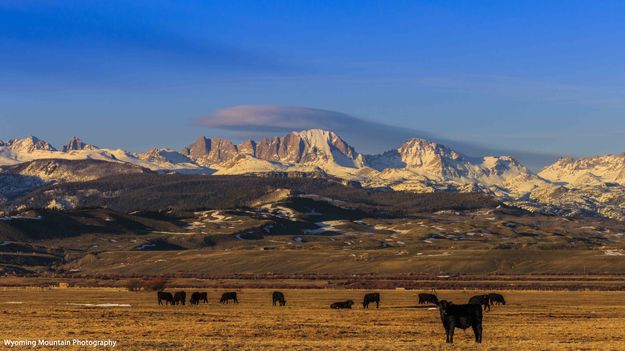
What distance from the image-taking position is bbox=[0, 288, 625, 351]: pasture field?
4825 cm

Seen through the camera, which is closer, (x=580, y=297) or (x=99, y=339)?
(x=99, y=339)

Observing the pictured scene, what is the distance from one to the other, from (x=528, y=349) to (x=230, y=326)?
21.7m

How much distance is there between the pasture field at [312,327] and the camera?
4825 cm

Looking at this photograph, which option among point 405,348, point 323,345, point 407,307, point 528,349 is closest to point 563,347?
point 528,349

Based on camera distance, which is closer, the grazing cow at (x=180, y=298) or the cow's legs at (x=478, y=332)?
the cow's legs at (x=478, y=332)

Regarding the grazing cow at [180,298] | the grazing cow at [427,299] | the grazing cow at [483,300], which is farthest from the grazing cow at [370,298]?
the grazing cow at [180,298]

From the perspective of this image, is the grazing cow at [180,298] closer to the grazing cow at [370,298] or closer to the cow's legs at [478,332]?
the grazing cow at [370,298]

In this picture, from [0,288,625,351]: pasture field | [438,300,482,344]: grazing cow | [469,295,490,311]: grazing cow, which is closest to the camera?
[0,288,625,351]: pasture field

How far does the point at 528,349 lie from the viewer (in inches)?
1810

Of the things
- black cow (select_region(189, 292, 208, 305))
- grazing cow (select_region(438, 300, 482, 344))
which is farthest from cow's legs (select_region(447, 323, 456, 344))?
black cow (select_region(189, 292, 208, 305))

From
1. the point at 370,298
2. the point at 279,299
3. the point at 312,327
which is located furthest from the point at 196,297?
the point at 312,327

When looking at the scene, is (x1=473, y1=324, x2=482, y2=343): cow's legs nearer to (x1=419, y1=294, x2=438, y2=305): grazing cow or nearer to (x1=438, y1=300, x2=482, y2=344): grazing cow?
(x1=438, y1=300, x2=482, y2=344): grazing cow

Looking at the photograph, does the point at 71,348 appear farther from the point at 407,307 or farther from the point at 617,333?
the point at 407,307

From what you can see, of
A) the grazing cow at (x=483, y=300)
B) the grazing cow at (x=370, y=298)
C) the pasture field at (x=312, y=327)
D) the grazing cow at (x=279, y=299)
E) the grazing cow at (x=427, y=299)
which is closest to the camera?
the pasture field at (x=312, y=327)
